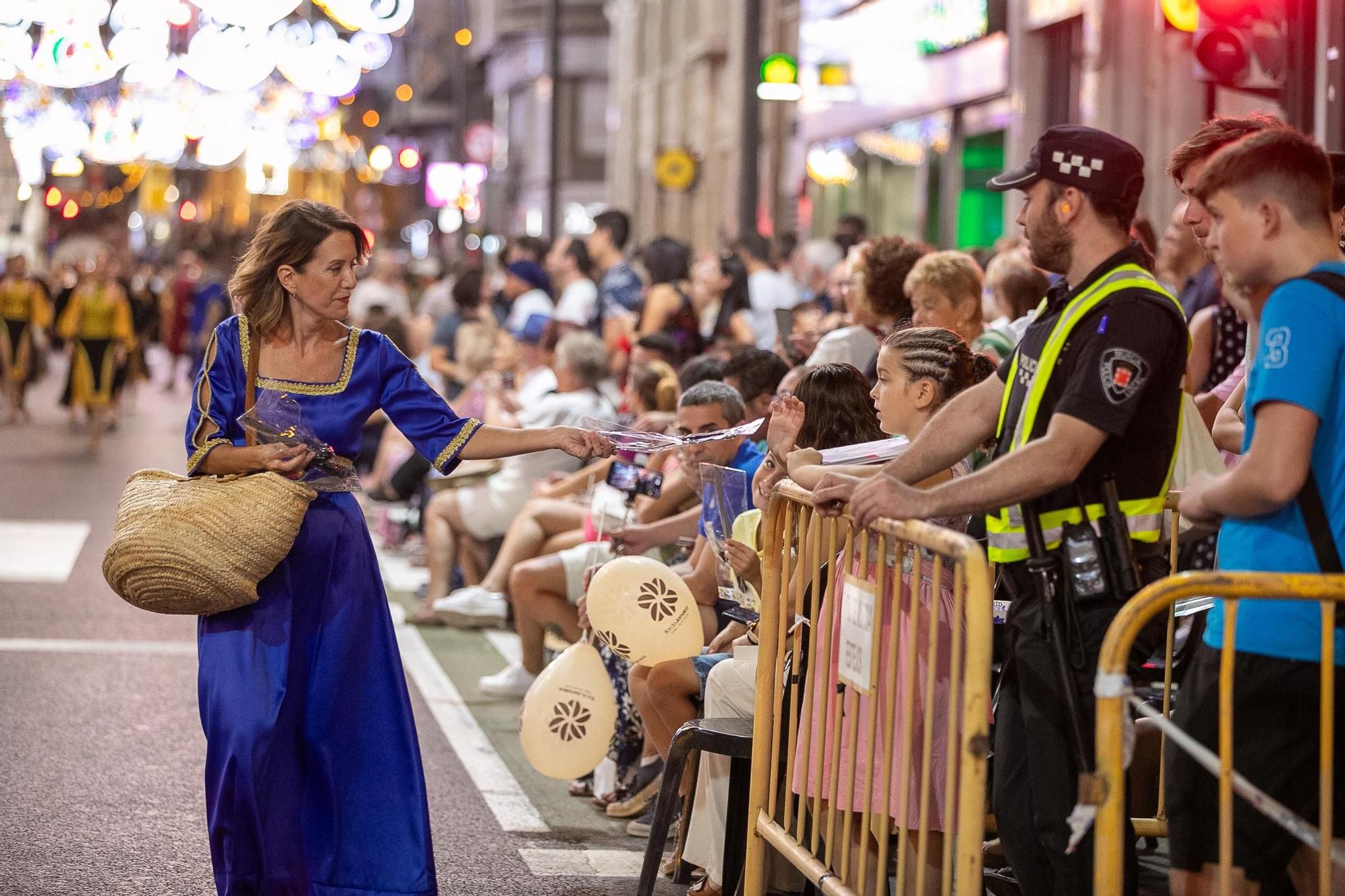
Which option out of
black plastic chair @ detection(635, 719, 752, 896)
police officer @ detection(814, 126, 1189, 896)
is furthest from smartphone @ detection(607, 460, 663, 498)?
police officer @ detection(814, 126, 1189, 896)

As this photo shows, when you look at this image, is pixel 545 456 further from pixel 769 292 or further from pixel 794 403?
pixel 794 403

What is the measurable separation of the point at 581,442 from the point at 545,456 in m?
5.33

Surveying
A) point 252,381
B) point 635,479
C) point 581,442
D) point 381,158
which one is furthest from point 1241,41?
point 381,158

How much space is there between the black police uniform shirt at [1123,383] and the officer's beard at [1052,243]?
101 millimetres

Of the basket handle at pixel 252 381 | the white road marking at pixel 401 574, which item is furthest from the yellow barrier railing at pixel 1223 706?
the white road marking at pixel 401 574

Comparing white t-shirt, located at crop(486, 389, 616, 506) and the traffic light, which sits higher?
the traffic light

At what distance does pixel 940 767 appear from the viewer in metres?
4.63

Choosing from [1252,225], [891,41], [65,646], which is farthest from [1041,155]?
[891,41]

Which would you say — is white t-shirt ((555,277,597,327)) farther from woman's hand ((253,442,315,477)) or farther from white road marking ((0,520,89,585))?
woman's hand ((253,442,315,477))

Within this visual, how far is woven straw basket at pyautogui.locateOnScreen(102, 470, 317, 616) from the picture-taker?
4.92 metres

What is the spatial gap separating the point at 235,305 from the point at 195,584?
925 mm

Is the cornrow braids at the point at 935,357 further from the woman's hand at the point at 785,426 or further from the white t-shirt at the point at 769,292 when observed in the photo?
the white t-shirt at the point at 769,292

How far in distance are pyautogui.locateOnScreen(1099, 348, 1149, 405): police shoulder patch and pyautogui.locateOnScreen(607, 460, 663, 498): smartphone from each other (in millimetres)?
3466

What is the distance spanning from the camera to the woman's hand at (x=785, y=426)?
18.4 feet
